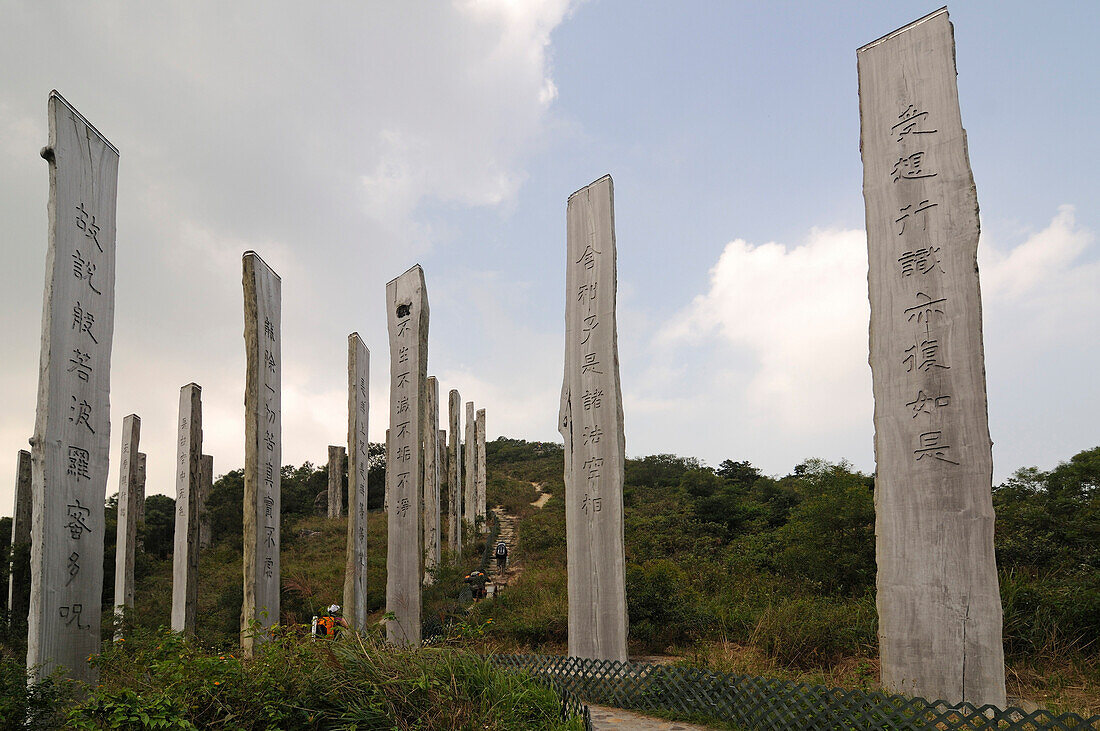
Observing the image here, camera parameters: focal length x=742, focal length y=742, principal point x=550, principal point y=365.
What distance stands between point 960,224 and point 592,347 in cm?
382

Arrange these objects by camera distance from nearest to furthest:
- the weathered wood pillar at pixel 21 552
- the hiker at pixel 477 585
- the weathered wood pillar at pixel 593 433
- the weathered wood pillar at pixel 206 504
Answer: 1. the weathered wood pillar at pixel 593 433
2. the weathered wood pillar at pixel 21 552
3. the hiker at pixel 477 585
4. the weathered wood pillar at pixel 206 504

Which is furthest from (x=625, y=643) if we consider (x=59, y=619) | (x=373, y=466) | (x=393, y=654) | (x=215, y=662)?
(x=373, y=466)

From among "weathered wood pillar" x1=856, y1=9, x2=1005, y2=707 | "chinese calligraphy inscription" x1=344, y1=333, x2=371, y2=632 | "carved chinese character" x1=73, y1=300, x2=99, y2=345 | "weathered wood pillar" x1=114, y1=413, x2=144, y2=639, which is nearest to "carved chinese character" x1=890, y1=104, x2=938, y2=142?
"weathered wood pillar" x1=856, y1=9, x2=1005, y2=707

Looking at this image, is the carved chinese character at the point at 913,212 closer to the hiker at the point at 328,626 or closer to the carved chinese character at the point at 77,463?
the hiker at the point at 328,626

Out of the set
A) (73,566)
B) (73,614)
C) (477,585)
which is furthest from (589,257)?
(477,585)

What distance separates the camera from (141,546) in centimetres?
1998

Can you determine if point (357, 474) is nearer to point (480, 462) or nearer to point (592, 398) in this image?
point (592, 398)

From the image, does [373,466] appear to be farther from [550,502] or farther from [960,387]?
[960,387]

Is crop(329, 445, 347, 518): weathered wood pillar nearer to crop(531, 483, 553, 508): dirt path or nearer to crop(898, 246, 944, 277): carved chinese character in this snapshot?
crop(531, 483, 553, 508): dirt path

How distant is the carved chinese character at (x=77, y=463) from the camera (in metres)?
5.48

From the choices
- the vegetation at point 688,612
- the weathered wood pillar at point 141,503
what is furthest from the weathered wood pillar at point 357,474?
the weathered wood pillar at point 141,503

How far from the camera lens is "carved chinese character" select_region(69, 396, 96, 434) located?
553 cm

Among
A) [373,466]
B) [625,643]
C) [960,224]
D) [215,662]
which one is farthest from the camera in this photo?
[373,466]

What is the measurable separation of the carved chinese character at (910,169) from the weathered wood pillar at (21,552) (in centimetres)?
1074
